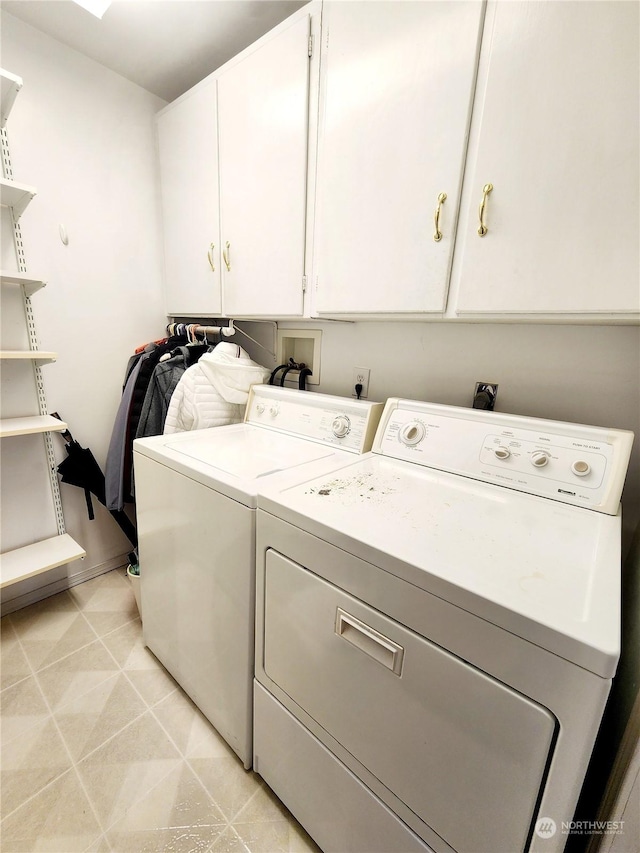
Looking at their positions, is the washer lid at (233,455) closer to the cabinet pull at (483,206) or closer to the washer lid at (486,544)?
the washer lid at (486,544)

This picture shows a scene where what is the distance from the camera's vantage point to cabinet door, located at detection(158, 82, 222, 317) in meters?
1.59

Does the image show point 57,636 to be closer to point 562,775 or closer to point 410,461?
point 410,461

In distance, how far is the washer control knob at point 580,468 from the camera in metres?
0.88

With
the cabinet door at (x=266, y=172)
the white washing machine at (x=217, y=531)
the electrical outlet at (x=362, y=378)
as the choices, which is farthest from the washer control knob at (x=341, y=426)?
the cabinet door at (x=266, y=172)

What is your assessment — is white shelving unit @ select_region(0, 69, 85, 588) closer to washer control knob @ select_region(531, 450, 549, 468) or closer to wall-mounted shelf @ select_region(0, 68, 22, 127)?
wall-mounted shelf @ select_region(0, 68, 22, 127)

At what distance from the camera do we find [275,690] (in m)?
0.96

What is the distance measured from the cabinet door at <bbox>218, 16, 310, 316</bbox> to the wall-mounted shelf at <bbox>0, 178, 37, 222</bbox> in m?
0.73

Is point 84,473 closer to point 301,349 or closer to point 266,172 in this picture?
point 301,349

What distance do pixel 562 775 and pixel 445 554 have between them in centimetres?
33

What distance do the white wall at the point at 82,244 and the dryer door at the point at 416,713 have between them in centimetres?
158

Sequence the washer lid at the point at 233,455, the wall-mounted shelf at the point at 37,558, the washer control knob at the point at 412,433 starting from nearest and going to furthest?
the washer lid at the point at 233,455, the washer control knob at the point at 412,433, the wall-mounted shelf at the point at 37,558

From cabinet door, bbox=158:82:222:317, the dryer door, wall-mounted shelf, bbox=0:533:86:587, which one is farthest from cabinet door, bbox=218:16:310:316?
wall-mounted shelf, bbox=0:533:86:587

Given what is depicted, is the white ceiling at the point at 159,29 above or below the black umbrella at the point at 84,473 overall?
above

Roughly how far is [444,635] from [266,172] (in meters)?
1.59
